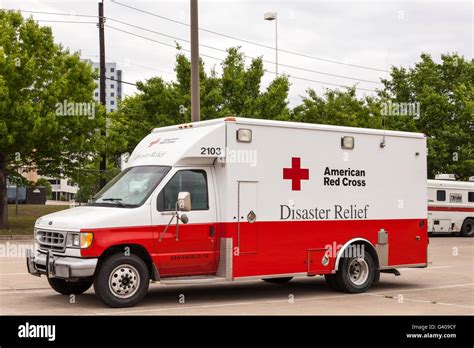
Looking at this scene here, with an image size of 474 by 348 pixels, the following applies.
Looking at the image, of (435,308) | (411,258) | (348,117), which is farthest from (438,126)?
(435,308)

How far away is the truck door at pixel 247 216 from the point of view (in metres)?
12.2

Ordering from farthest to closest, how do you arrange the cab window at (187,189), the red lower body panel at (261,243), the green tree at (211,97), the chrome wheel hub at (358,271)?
1. the green tree at (211,97)
2. the chrome wheel hub at (358,271)
3. the cab window at (187,189)
4. the red lower body panel at (261,243)

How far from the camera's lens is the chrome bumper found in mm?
10867

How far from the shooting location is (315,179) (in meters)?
13.1

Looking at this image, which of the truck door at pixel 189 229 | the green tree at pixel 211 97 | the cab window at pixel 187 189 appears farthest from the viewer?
the green tree at pixel 211 97

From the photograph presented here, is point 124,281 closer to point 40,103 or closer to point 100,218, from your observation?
point 100,218

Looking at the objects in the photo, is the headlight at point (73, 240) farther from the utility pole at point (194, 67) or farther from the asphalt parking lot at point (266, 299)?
the utility pole at point (194, 67)

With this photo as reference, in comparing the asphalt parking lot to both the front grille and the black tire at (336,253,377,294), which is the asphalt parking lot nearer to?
the black tire at (336,253,377,294)

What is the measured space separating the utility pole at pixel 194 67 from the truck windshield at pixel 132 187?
241 inches

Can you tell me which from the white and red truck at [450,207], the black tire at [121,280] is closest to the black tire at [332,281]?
the black tire at [121,280]

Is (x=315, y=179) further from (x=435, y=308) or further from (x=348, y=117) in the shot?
(x=348, y=117)

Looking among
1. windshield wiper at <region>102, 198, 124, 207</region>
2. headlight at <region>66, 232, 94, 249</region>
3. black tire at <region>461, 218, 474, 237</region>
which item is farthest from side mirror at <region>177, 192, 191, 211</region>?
black tire at <region>461, 218, 474, 237</region>

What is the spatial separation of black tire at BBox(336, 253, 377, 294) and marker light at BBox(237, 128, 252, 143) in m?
3.00

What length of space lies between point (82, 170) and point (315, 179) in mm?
20774
